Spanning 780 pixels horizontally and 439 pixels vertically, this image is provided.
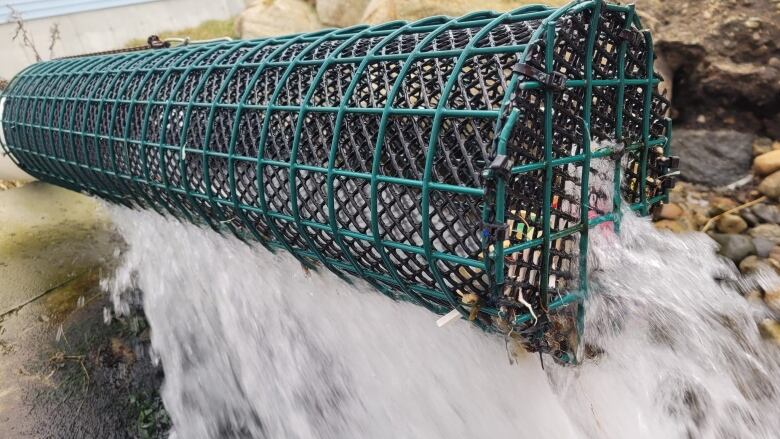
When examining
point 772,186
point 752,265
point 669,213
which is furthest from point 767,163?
point 752,265

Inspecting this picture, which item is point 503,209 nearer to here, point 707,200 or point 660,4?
point 707,200

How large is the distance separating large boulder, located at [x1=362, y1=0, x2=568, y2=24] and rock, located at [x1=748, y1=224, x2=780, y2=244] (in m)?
2.69

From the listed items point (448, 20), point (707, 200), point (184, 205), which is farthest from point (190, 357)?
point (707, 200)

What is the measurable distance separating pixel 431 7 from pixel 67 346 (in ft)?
14.3

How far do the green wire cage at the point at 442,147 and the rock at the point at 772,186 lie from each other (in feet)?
7.20

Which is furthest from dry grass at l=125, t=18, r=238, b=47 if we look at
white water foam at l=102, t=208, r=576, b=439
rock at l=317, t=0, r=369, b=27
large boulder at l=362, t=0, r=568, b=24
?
white water foam at l=102, t=208, r=576, b=439

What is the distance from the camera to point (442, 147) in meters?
1.59

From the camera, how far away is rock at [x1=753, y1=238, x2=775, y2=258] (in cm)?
334

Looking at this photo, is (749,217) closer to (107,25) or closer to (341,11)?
(341,11)

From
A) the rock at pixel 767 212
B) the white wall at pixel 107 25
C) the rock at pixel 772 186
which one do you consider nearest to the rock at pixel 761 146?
the rock at pixel 772 186

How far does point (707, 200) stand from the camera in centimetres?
400

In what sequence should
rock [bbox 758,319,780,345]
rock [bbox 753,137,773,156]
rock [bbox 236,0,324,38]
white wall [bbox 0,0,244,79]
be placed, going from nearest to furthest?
rock [bbox 758,319,780,345] < rock [bbox 753,137,773,156] < rock [bbox 236,0,324,38] < white wall [bbox 0,0,244,79]

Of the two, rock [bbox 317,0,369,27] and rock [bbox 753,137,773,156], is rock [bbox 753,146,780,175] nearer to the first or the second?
rock [bbox 753,137,773,156]

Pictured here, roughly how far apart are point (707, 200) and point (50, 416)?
4.51 metres
